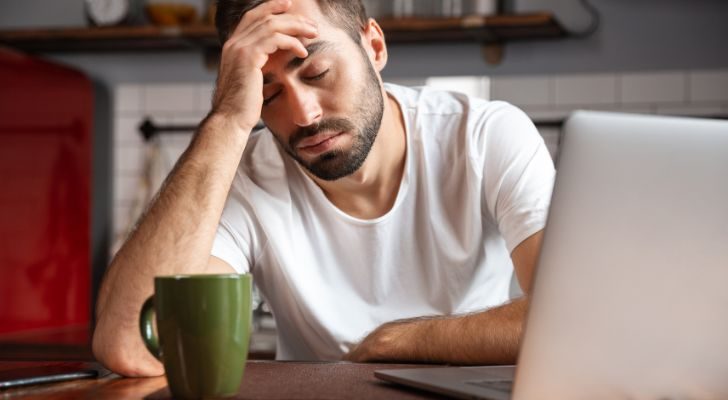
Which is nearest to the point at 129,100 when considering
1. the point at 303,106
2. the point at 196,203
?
the point at 303,106

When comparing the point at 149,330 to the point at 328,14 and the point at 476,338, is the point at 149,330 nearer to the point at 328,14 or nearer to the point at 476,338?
the point at 476,338

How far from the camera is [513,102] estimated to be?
3.12 metres

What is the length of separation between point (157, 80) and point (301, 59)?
197cm

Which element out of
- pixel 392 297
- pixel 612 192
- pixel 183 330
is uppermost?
pixel 612 192

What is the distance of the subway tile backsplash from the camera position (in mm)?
3020

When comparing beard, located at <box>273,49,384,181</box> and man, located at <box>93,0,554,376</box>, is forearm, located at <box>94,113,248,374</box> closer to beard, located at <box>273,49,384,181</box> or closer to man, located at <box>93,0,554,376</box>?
man, located at <box>93,0,554,376</box>

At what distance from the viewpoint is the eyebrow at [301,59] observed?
5.08 ft

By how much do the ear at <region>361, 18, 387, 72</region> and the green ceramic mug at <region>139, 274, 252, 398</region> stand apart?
97 cm

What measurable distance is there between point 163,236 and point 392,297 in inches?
18.4

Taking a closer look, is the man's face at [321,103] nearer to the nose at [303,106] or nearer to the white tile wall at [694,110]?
the nose at [303,106]

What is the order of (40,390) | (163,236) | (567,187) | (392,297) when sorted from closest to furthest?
(567,187)
(40,390)
(163,236)
(392,297)

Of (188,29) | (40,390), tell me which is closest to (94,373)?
(40,390)

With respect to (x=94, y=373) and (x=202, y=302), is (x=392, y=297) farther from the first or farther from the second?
(x=202, y=302)

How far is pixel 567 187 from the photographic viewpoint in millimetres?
755
